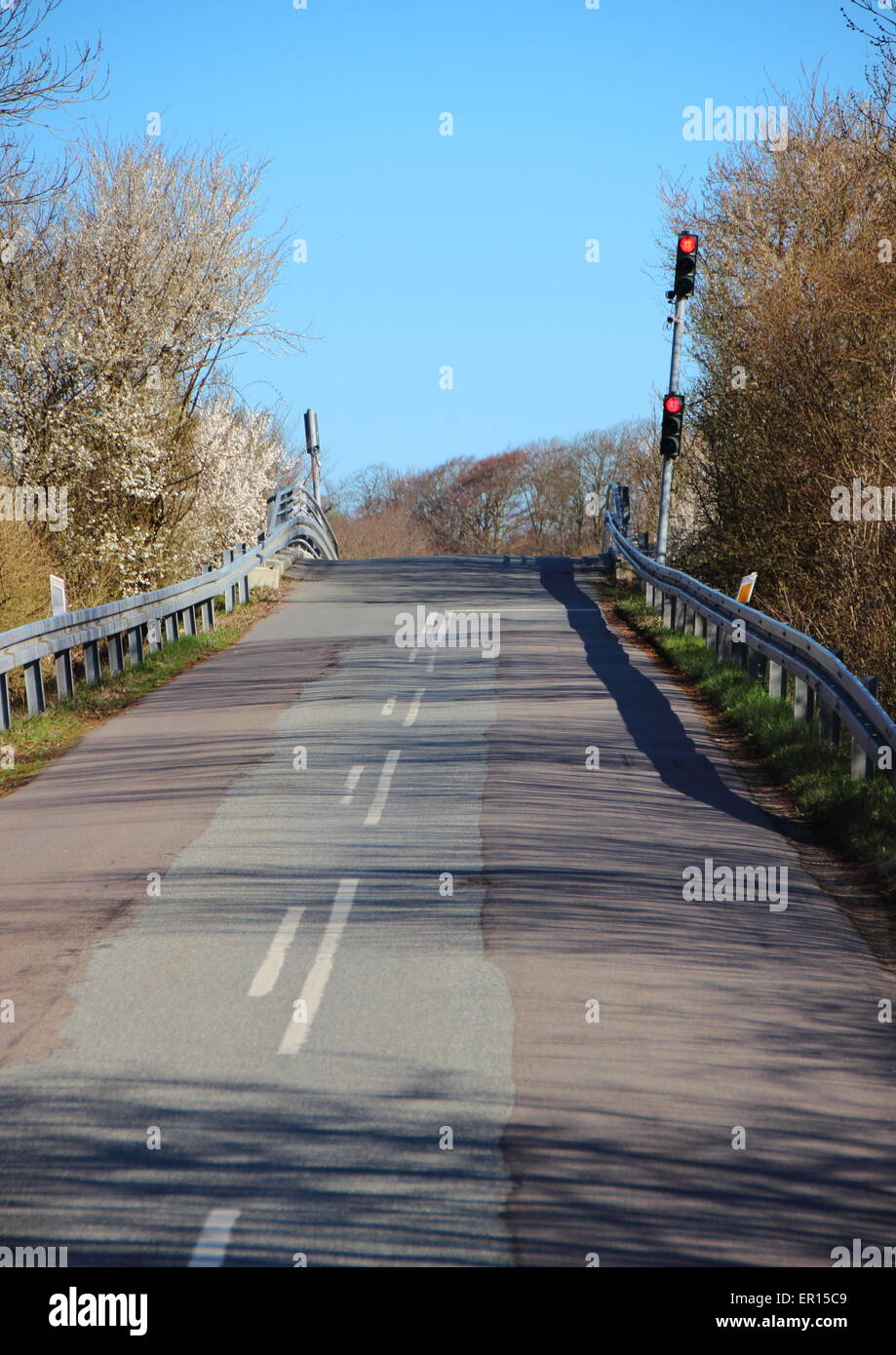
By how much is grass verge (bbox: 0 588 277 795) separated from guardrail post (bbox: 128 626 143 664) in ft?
0.44

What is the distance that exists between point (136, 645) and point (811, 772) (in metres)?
10.3

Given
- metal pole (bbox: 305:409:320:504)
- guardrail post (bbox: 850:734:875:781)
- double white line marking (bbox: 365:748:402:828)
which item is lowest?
double white line marking (bbox: 365:748:402:828)

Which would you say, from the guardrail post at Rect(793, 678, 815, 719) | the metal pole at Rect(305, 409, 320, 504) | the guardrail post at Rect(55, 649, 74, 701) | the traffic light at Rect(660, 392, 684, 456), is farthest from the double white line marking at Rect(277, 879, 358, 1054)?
the metal pole at Rect(305, 409, 320, 504)

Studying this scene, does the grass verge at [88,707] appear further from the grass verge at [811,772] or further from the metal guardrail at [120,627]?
the grass verge at [811,772]

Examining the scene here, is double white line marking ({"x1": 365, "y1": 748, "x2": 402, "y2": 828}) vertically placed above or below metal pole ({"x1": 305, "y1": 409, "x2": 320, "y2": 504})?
below

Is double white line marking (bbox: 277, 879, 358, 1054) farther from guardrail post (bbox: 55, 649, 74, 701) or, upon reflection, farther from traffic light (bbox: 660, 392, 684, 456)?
traffic light (bbox: 660, 392, 684, 456)

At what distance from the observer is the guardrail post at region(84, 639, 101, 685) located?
16.9 meters

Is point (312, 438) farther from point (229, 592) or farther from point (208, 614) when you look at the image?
point (208, 614)

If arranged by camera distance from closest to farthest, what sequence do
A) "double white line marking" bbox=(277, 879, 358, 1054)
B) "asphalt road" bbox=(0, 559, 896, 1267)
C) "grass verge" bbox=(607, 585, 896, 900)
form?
"asphalt road" bbox=(0, 559, 896, 1267)
"double white line marking" bbox=(277, 879, 358, 1054)
"grass verge" bbox=(607, 585, 896, 900)

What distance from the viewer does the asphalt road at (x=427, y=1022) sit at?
461 centimetres

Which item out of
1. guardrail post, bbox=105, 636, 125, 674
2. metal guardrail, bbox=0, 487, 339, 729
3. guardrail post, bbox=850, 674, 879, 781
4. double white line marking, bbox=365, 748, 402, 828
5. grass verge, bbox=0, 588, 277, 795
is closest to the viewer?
double white line marking, bbox=365, 748, 402, 828

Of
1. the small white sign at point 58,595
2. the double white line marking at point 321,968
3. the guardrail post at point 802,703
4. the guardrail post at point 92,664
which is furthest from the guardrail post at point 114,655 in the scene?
the double white line marking at point 321,968
